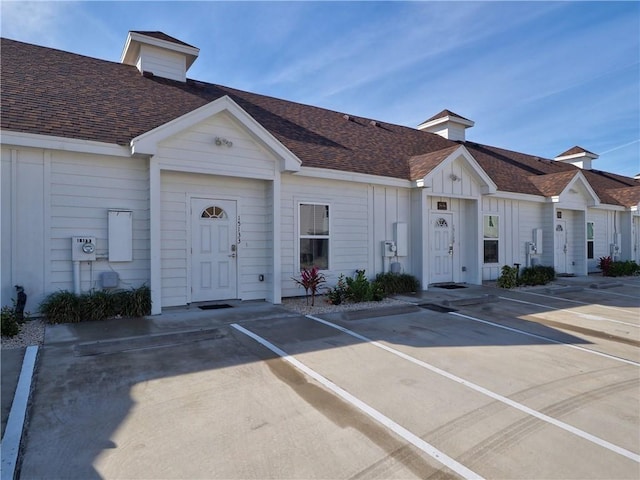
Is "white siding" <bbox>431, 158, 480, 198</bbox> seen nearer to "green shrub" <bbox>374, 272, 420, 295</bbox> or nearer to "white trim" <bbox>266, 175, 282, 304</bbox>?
"green shrub" <bbox>374, 272, 420, 295</bbox>

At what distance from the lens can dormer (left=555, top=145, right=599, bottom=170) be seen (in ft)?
73.9

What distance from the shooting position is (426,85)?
14.6 m

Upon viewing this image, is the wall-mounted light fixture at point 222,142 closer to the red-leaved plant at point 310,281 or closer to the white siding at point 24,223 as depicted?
the white siding at point 24,223

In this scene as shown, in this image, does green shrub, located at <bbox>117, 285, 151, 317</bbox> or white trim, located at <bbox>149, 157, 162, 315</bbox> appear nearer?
green shrub, located at <bbox>117, 285, 151, 317</bbox>

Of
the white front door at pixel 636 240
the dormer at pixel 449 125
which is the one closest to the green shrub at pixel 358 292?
the dormer at pixel 449 125

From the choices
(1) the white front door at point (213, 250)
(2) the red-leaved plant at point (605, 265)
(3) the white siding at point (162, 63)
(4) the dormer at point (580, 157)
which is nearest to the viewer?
(1) the white front door at point (213, 250)

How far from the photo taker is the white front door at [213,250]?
8383 millimetres

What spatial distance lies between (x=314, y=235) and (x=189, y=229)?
3103 mm

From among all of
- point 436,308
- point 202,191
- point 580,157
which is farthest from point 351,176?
point 580,157

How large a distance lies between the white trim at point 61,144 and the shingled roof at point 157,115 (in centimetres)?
10

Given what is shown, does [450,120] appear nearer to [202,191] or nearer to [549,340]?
[202,191]

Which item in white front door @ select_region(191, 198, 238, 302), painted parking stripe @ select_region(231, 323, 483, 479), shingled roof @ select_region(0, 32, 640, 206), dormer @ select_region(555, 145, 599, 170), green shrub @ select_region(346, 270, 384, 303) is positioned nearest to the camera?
painted parking stripe @ select_region(231, 323, 483, 479)

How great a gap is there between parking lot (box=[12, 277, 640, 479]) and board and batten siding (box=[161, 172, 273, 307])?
52.0 inches

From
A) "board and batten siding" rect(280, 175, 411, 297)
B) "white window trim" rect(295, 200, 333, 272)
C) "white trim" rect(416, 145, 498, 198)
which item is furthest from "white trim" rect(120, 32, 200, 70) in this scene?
"white trim" rect(416, 145, 498, 198)
